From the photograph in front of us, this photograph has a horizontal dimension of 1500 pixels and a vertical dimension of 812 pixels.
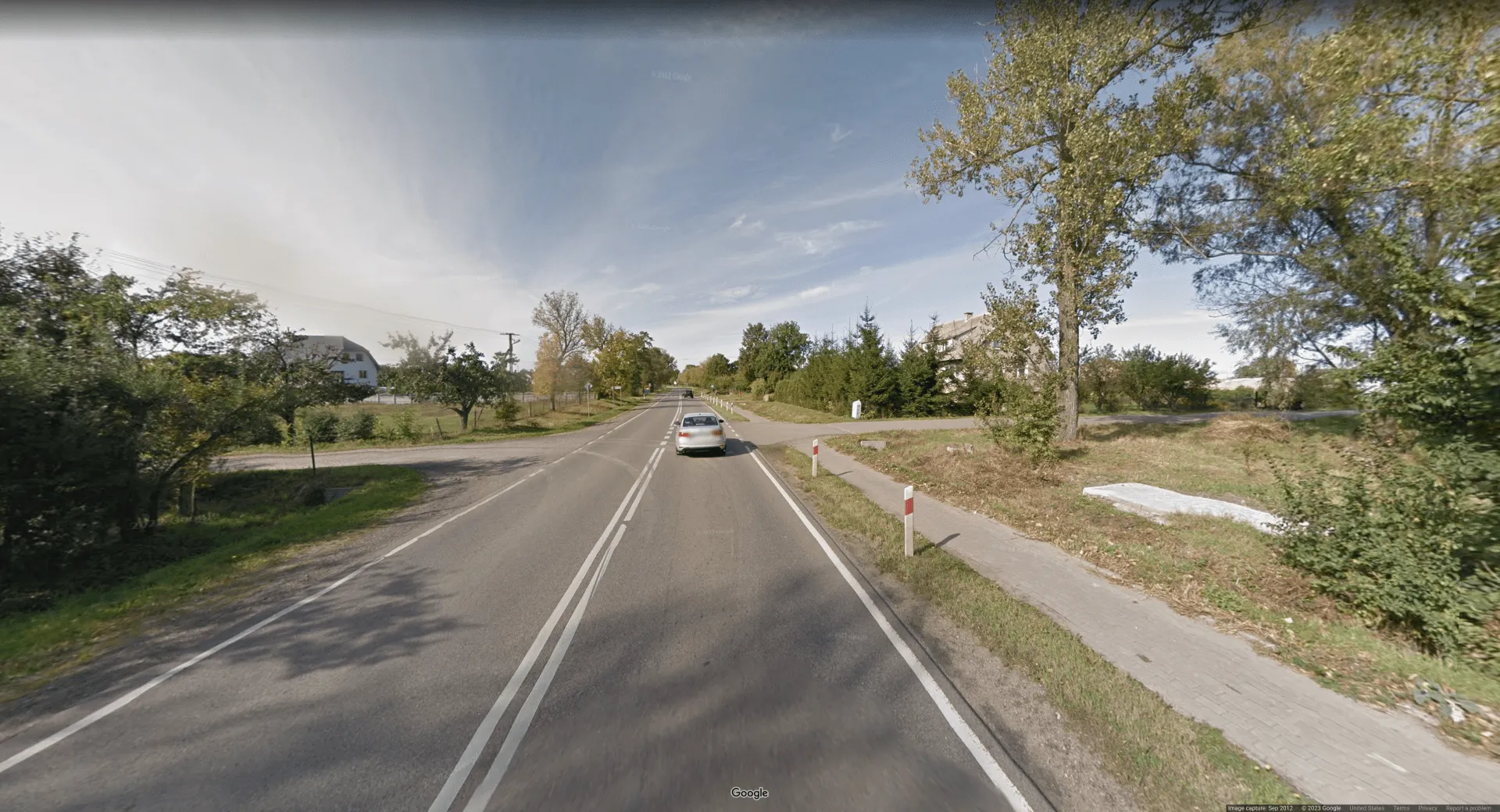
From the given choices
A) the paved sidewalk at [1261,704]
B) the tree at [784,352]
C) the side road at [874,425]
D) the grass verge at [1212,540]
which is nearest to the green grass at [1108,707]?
the paved sidewalk at [1261,704]

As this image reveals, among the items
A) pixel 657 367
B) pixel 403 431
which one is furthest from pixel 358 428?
pixel 657 367

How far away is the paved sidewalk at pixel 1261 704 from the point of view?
95.1 inches

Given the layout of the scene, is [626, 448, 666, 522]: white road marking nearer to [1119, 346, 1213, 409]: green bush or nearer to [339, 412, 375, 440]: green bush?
[339, 412, 375, 440]: green bush

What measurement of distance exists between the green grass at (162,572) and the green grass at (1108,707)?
26.1 feet

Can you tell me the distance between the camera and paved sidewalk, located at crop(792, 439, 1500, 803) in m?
2.42

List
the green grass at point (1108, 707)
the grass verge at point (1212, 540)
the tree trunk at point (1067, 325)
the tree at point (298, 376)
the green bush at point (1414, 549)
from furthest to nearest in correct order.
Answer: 1. the tree trunk at point (1067, 325)
2. the tree at point (298, 376)
3. the green bush at point (1414, 549)
4. the grass verge at point (1212, 540)
5. the green grass at point (1108, 707)

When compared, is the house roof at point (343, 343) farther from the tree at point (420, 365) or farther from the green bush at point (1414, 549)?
the green bush at point (1414, 549)

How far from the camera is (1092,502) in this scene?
8.02 m

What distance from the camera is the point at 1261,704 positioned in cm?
306

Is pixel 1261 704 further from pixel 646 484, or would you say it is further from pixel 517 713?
pixel 646 484

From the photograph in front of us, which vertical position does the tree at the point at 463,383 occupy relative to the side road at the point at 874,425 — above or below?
above

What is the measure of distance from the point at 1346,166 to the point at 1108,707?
954cm

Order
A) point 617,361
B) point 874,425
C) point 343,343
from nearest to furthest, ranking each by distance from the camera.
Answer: point 874,425 → point 617,361 → point 343,343

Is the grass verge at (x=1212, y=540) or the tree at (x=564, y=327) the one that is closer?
the grass verge at (x=1212, y=540)
